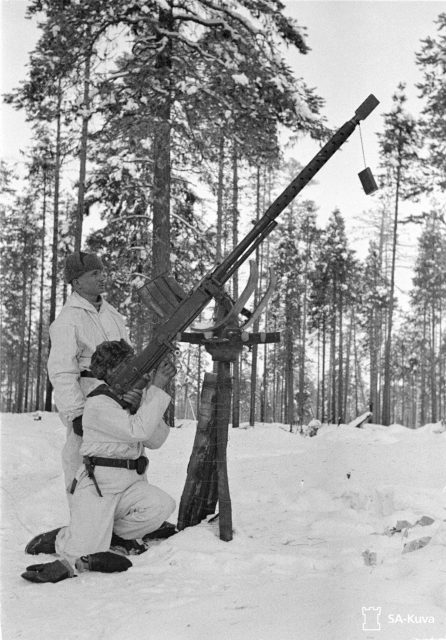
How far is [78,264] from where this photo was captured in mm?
4980

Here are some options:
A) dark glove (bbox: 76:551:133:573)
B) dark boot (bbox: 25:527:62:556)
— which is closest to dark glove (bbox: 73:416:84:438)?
dark boot (bbox: 25:527:62:556)

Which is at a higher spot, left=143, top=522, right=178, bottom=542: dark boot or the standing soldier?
the standing soldier

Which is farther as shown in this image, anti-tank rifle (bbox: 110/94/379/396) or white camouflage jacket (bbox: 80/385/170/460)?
anti-tank rifle (bbox: 110/94/379/396)

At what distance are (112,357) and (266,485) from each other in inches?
113

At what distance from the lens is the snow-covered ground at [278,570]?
257 cm

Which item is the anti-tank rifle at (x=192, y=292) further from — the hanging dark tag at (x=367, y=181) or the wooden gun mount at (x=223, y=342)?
the hanging dark tag at (x=367, y=181)

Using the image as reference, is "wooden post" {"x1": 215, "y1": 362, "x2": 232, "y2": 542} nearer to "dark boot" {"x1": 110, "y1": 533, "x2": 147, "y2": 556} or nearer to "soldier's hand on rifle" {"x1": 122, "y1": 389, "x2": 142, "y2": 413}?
"dark boot" {"x1": 110, "y1": 533, "x2": 147, "y2": 556}

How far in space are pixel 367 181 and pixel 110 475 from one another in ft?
9.85

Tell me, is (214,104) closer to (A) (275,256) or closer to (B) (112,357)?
(B) (112,357)

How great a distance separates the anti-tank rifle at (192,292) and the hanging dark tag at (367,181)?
0.29 m

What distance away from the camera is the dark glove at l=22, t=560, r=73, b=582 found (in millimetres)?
3719

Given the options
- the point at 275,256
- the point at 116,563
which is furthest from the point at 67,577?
the point at 275,256

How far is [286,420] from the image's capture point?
132 ft

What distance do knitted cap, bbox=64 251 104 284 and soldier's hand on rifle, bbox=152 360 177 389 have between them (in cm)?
121
